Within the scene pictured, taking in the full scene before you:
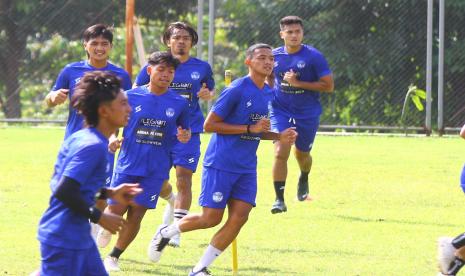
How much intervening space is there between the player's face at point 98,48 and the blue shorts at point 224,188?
165cm

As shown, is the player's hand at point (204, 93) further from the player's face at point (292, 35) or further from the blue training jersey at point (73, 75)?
the player's face at point (292, 35)

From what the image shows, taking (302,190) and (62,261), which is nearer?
(62,261)

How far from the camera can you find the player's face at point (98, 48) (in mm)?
10406

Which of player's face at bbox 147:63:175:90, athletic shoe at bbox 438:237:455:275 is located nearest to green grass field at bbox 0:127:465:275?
athletic shoe at bbox 438:237:455:275

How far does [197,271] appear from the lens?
30.0 ft

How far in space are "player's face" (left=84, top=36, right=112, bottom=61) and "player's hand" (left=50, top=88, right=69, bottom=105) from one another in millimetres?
731

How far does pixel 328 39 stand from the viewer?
22.4 m

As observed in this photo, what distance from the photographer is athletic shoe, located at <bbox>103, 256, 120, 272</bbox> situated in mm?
9609

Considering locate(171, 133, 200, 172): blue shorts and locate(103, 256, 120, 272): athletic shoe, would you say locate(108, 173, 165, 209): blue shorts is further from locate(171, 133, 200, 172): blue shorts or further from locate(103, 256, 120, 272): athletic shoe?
locate(171, 133, 200, 172): blue shorts

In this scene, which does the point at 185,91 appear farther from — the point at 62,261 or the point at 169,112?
the point at 62,261

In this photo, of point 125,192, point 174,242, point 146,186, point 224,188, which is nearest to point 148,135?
point 146,186

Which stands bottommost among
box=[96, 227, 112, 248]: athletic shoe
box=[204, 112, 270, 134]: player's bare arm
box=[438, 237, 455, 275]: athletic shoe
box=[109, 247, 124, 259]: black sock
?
box=[96, 227, 112, 248]: athletic shoe

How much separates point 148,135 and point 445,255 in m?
2.55

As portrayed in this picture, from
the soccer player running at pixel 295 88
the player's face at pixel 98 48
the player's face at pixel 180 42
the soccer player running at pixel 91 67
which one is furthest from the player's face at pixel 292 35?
the player's face at pixel 98 48
